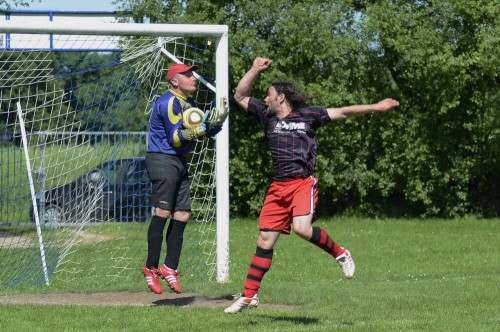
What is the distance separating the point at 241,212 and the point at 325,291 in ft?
41.4

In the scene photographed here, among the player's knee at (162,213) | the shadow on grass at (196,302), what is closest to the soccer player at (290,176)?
the shadow on grass at (196,302)

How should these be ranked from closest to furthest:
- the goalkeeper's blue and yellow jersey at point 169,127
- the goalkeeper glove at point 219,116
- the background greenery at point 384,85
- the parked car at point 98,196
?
1. the goalkeeper glove at point 219,116
2. the goalkeeper's blue and yellow jersey at point 169,127
3. the parked car at point 98,196
4. the background greenery at point 384,85

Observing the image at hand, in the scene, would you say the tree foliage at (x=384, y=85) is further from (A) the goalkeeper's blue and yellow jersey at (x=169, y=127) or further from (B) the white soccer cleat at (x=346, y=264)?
(B) the white soccer cleat at (x=346, y=264)

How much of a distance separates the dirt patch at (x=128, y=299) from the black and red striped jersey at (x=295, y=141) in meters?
1.66

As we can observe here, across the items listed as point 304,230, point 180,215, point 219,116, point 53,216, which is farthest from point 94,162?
point 304,230

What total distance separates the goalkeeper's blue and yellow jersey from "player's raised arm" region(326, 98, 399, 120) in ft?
5.24

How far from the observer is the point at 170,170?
32.6ft

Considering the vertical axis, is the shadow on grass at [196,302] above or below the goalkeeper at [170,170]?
below

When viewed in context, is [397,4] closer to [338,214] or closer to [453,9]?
[453,9]

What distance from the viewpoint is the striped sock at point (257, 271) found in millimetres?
8883

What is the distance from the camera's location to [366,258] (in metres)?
16.1

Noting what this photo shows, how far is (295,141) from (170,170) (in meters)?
1.57

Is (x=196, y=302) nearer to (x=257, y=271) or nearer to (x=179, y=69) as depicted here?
(x=257, y=271)

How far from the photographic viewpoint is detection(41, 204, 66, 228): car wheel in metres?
14.0
